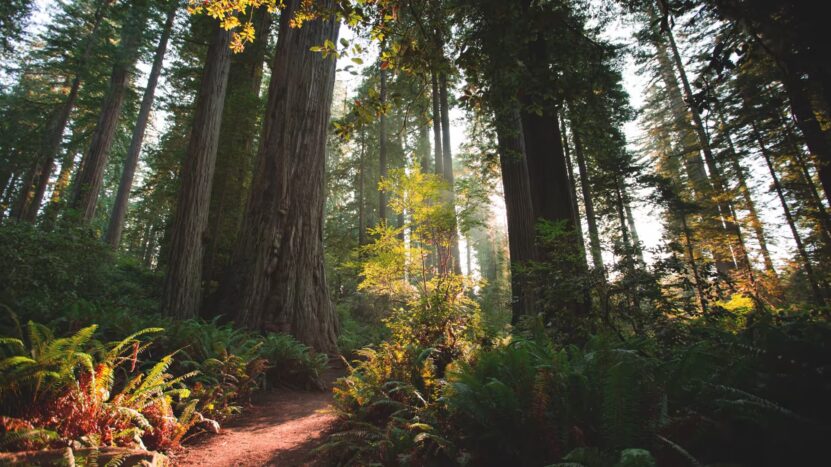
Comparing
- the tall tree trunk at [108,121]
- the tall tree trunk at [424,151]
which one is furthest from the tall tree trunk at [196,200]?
the tall tree trunk at [424,151]

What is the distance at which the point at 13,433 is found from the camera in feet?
6.57

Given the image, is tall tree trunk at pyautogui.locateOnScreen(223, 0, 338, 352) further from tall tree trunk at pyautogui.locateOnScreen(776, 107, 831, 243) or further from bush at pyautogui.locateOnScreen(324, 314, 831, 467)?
tall tree trunk at pyautogui.locateOnScreen(776, 107, 831, 243)

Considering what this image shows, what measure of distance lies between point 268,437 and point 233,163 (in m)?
8.68

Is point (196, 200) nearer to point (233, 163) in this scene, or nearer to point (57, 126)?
point (233, 163)

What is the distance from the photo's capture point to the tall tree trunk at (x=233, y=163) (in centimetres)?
941

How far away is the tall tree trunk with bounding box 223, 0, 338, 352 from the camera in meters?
6.59

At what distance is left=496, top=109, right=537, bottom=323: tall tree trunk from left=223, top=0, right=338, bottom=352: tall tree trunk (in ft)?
12.7

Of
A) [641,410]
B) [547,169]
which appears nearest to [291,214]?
[547,169]

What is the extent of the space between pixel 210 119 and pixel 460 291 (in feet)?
23.8

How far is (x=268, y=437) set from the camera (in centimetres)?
357

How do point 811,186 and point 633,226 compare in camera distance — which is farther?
point 633,226

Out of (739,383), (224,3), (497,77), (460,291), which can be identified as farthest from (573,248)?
(224,3)

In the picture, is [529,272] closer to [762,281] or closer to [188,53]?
[762,281]

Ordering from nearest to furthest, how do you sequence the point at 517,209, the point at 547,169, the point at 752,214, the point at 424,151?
the point at 547,169 → the point at 517,209 → the point at 752,214 → the point at 424,151
